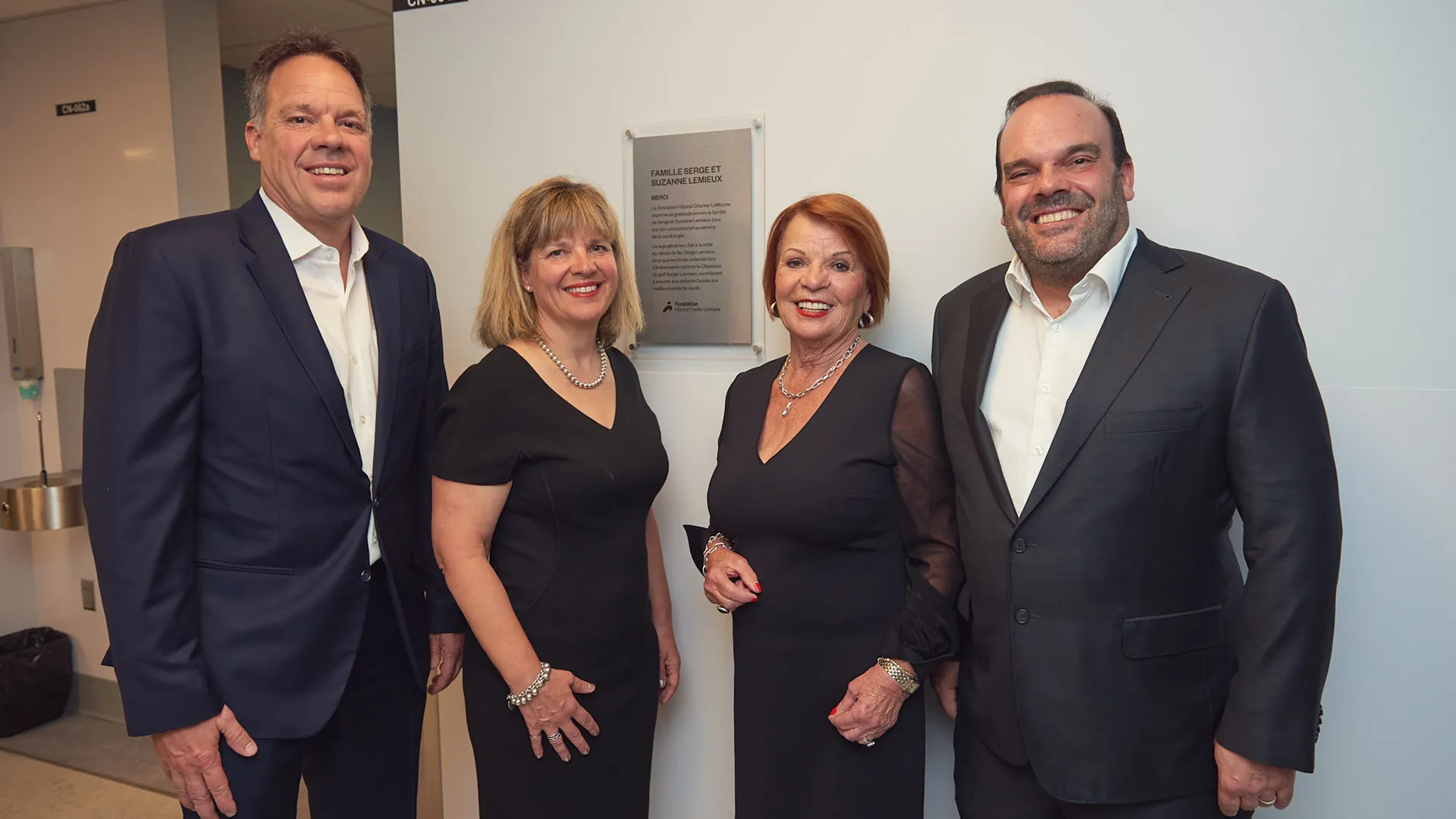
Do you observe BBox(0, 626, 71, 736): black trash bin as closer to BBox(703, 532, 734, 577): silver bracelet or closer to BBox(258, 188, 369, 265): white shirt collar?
BBox(258, 188, 369, 265): white shirt collar

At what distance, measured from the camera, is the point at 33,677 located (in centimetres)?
380

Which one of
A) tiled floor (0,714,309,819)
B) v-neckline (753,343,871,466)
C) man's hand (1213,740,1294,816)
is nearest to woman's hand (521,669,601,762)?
v-neckline (753,343,871,466)

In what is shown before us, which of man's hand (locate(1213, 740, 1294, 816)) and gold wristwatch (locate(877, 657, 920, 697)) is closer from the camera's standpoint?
man's hand (locate(1213, 740, 1294, 816))

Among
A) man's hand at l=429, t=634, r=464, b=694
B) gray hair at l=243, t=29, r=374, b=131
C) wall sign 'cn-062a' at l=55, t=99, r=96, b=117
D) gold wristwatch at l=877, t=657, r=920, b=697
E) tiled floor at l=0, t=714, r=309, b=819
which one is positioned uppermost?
wall sign 'cn-062a' at l=55, t=99, r=96, b=117

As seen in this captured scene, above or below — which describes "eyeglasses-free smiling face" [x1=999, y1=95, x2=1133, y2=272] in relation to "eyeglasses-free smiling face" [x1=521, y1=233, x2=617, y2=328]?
above

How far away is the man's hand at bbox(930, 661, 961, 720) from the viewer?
1.78 metres

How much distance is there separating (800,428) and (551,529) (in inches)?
22.2

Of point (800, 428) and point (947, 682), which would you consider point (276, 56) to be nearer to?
point (800, 428)

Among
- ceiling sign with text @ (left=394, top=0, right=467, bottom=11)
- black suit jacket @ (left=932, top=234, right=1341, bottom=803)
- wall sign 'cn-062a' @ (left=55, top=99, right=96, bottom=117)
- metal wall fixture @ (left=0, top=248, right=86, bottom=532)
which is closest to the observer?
black suit jacket @ (left=932, top=234, right=1341, bottom=803)

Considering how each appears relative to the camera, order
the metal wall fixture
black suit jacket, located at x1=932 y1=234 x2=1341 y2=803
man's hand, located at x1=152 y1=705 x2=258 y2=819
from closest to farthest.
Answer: black suit jacket, located at x1=932 y1=234 x2=1341 y2=803 < man's hand, located at x1=152 y1=705 x2=258 y2=819 < the metal wall fixture

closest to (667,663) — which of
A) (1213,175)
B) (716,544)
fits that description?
(716,544)

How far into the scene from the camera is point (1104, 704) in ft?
4.57

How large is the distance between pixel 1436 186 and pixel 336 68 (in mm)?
2208

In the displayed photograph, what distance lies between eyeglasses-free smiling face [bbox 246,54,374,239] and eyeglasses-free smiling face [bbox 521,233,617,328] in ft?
1.28
